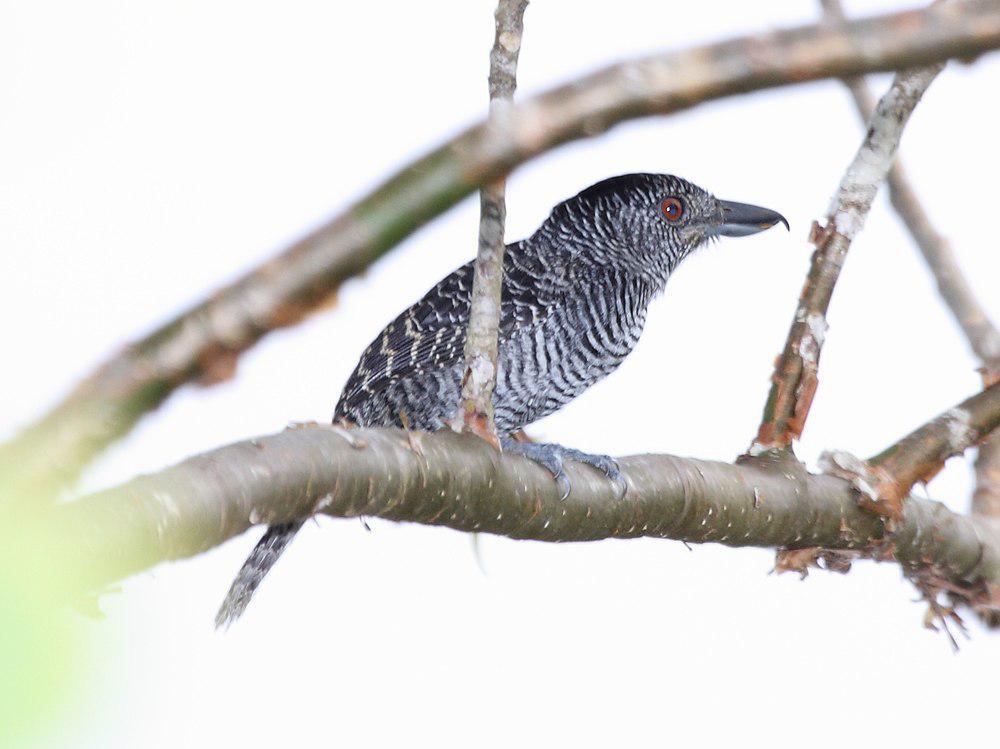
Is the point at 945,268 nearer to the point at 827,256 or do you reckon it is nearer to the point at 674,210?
the point at 674,210

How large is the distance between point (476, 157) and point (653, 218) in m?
2.72

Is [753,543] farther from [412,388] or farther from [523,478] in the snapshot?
[412,388]

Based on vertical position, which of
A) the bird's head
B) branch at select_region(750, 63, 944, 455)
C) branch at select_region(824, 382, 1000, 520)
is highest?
the bird's head

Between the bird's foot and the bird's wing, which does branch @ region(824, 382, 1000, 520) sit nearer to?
the bird's foot

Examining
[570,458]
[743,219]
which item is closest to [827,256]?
[570,458]

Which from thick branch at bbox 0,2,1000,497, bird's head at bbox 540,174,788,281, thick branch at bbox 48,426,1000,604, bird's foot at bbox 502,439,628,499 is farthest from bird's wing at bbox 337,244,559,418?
thick branch at bbox 0,2,1000,497

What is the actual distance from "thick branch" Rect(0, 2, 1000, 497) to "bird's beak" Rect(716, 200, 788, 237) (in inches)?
105

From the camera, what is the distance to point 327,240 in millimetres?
860

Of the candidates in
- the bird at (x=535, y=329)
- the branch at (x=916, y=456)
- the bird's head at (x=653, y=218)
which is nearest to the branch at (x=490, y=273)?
the bird at (x=535, y=329)

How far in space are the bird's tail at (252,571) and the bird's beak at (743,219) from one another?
1653mm

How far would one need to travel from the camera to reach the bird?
312 centimetres

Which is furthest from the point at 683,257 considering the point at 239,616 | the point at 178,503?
the point at 178,503

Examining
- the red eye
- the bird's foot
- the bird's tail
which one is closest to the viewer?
the bird's foot

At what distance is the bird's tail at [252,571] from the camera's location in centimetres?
290
